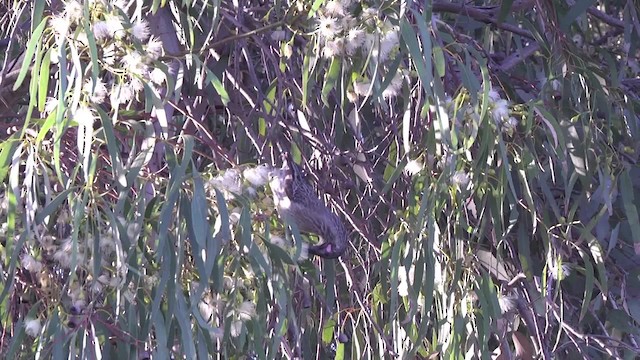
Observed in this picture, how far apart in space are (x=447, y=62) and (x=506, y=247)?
1.36ft

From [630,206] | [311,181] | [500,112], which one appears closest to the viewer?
[500,112]

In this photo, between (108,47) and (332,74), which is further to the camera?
(332,74)

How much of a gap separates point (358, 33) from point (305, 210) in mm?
311

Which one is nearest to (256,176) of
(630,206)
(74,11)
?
(74,11)

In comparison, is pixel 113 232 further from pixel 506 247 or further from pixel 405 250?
pixel 506 247

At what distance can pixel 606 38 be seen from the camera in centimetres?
296

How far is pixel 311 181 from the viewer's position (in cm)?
205

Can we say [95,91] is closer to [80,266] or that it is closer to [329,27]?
[80,266]

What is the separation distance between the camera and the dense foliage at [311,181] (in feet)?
4.94

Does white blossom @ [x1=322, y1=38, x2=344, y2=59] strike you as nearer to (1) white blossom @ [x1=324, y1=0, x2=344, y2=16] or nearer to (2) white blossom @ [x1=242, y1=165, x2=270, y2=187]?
(1) white blossom @ [x1=324, y1=0, x2=344, y2=16]

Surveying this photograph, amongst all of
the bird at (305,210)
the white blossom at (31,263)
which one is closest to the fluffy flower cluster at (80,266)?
the white blossom at (31,263)

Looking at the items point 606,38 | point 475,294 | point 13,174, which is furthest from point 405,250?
point 606,38

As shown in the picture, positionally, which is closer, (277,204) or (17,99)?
(277,204)

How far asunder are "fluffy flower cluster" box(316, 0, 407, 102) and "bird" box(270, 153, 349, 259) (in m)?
0.20
